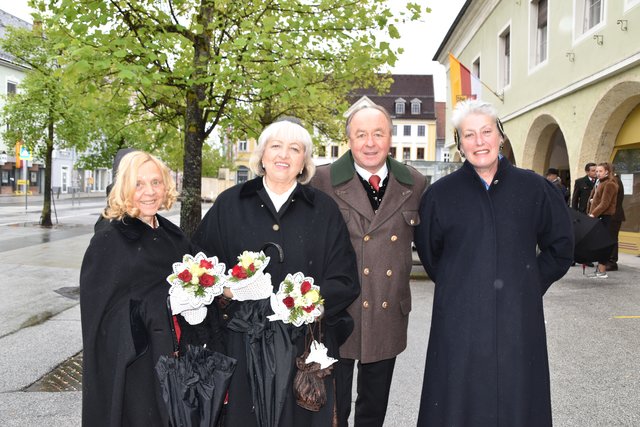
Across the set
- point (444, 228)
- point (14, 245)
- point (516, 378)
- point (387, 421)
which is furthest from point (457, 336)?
point (14, 245)

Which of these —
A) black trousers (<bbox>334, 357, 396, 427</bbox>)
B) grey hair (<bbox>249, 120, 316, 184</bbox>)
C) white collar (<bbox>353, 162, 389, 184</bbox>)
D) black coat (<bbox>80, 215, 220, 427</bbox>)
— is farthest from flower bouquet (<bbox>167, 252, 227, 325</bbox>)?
white collar (<bbox>353, 162, 389, 184</bbox>)

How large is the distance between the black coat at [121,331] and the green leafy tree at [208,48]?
3.17m

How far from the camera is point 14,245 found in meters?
13.5

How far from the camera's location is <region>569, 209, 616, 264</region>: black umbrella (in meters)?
3.08

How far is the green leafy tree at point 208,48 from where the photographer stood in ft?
20.0

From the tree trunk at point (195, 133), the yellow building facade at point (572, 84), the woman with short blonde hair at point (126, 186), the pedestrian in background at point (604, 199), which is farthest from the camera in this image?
the yellow building facade at point (572, 84)

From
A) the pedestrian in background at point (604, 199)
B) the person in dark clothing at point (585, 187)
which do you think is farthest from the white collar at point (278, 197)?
the person in dark clothing at point (585, 187)

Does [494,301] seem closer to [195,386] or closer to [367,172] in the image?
[367,172]

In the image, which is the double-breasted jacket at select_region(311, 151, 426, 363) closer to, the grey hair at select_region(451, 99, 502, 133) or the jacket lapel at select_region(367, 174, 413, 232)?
the jacket lapel at select_region(367, 174, 413, 232)

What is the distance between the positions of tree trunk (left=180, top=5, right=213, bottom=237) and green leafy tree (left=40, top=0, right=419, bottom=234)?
13 millimetres

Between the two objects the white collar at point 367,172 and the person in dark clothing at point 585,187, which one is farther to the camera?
the person in dark clothing at point 585,187

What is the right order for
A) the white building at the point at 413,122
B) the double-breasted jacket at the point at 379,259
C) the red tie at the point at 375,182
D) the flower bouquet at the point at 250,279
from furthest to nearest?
the white building at the point at 413,122 < the red tie at the point at 375,182 < the double-breasted jacket at the point at 379,259 < the flower bouquet at the point at 250,279

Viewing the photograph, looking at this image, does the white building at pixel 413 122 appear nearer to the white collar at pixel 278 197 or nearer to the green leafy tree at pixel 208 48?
the green leafy tree at pixel 208 48

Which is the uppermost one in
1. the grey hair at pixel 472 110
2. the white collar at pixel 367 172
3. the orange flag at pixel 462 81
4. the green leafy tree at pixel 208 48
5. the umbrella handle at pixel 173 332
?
the orange flag at pixel 462 81
